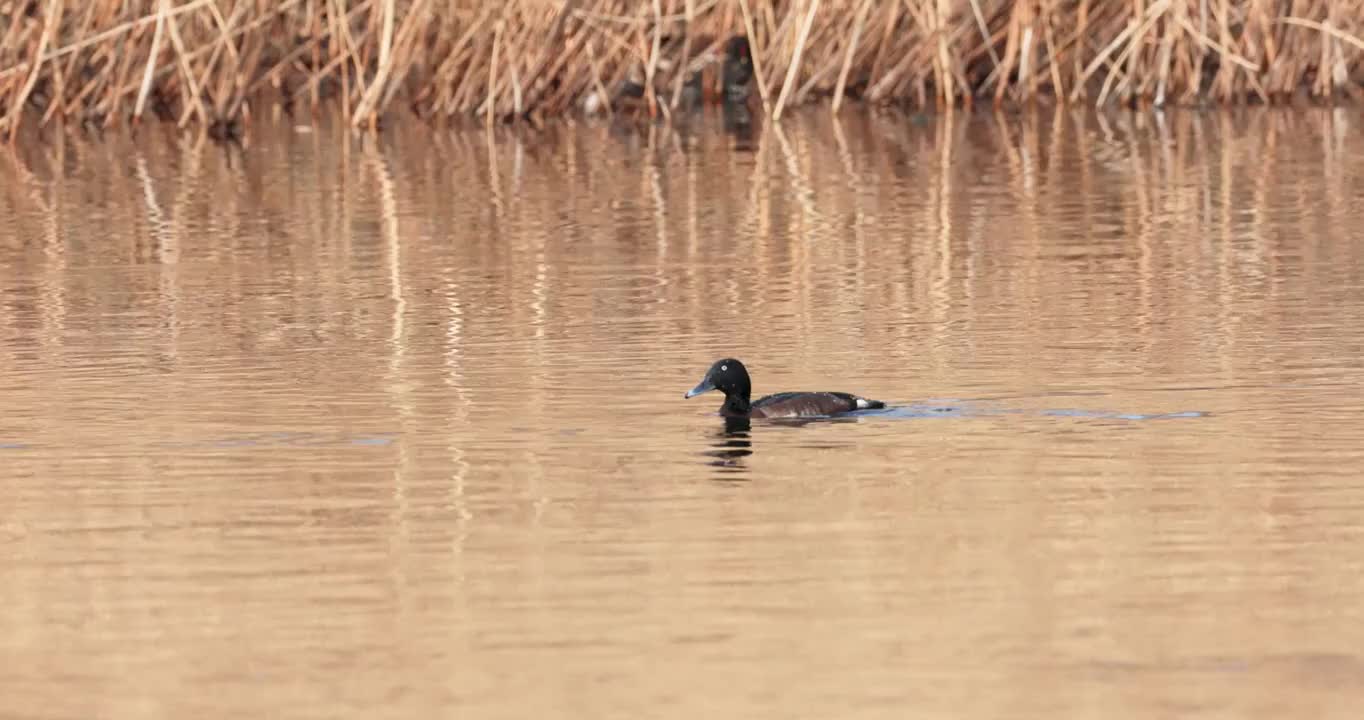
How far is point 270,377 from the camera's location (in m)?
10.6

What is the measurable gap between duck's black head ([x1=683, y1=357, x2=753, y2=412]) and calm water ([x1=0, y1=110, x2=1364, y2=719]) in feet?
0.62

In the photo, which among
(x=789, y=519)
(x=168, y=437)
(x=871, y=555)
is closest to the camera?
(x=871, y=555)

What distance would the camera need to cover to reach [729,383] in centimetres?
986

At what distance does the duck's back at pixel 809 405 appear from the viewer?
949 centimetres

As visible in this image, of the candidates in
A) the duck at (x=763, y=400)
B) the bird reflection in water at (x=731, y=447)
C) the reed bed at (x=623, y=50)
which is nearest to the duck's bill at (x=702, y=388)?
the duck at (x=763, y=400)

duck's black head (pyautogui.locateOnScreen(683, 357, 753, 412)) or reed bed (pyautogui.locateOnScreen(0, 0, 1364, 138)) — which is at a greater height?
reed bed (pyautogui.locateOnScreen(0, 0, 1364, 138))

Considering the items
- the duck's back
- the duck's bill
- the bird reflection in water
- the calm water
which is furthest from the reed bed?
the bird reflection in water

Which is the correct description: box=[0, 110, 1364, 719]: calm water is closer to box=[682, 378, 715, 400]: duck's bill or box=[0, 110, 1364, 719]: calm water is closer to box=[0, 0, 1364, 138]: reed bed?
box=[682, 378, 715, 400]: duck's bill

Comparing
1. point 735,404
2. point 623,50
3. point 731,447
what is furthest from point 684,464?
point 623,50

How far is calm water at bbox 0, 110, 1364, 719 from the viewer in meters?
6.20

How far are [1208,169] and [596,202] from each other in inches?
167

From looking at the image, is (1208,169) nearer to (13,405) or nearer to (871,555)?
(13,405)

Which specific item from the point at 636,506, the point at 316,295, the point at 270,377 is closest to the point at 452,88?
the point at 316,295

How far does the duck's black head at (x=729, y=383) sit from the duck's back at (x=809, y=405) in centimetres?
6
